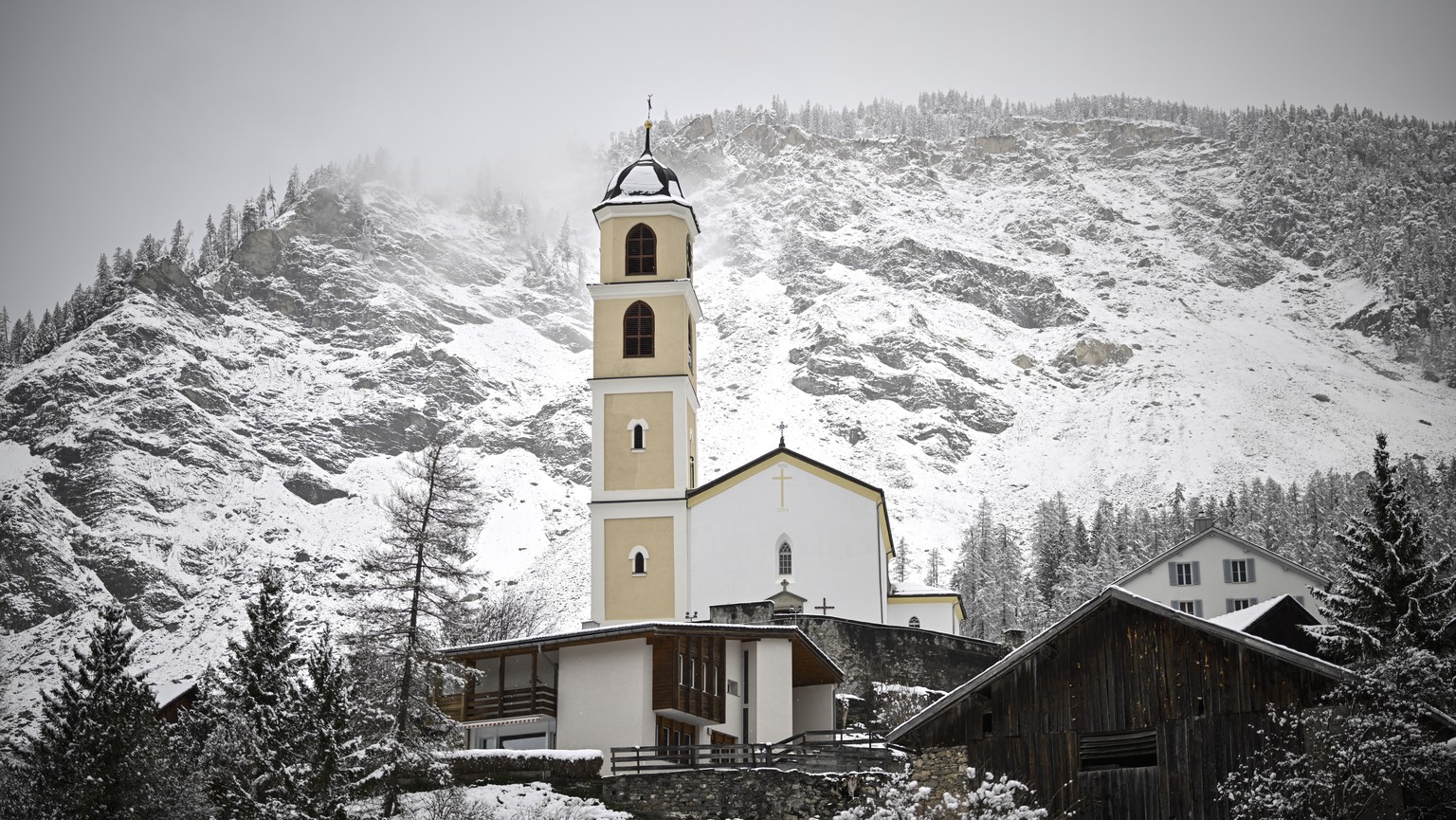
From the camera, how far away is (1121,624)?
25812mm

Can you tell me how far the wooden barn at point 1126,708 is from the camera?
24.5m

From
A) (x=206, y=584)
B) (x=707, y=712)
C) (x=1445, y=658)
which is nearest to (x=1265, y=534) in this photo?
(x=707, y=712)

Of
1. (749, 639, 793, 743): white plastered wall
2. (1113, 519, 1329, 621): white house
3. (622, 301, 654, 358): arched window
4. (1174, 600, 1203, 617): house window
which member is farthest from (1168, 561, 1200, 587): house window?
(749, 639, 793, 743): white plastered wall

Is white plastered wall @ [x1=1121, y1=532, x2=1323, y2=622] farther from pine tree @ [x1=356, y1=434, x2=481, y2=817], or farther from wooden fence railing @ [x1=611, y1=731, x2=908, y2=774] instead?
pine tree @ [x1=356, y1=434, x2=481, y2=817]

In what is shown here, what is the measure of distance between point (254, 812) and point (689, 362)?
35786mm

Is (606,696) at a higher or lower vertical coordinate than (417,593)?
lower

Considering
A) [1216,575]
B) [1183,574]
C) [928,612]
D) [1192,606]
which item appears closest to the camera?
[928,612]

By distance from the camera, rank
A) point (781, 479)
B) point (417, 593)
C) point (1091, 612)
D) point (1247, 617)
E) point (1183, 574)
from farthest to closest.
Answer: point (1183, 574), point (781, 479), point (1247, 617), point (417, 593), point (1091, 612)

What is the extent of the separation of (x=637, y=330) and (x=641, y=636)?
2252 cm

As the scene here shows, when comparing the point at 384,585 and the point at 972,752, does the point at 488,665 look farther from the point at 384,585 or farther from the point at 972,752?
the point at 972,752

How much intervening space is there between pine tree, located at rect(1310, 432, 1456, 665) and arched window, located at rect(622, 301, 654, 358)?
108ft

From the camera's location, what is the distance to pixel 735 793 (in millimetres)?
33094

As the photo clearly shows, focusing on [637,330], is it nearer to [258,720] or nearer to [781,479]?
[781,479]

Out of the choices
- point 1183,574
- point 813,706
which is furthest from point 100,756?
point 1183,574
